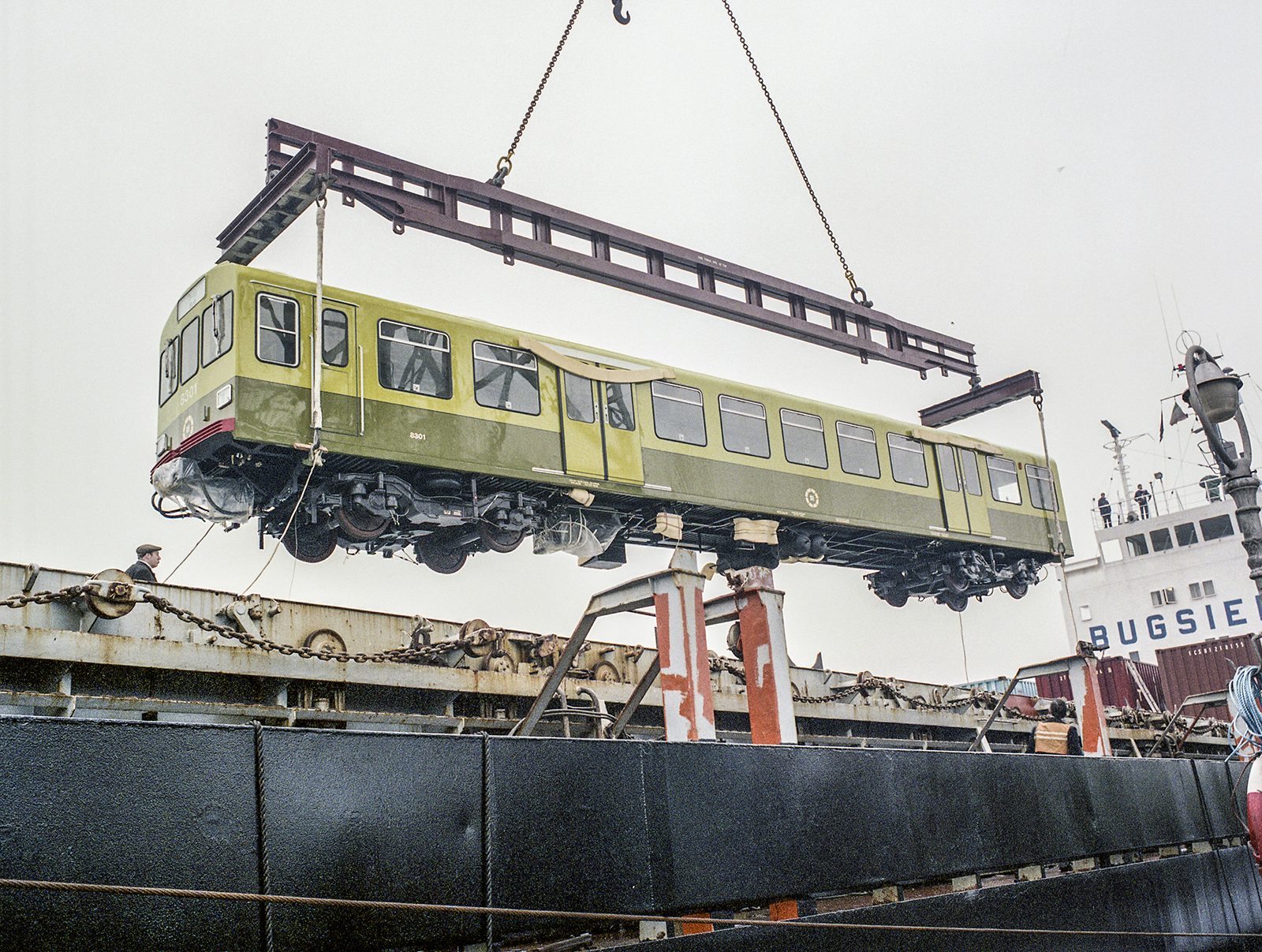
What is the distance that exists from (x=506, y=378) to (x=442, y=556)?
2820 mm

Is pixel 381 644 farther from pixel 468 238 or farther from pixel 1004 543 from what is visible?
pixel 1004 543

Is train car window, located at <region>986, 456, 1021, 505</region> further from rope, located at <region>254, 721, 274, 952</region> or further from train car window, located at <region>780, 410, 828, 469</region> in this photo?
rope, located at <region>254, 721, 274, 952</region>

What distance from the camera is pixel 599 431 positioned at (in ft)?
45.5

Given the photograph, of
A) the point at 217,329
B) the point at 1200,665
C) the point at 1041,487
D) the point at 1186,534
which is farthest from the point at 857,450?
the point at 1186,534

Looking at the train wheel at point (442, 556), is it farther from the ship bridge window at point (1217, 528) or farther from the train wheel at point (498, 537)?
the ship bridge window at point (1217, 528)

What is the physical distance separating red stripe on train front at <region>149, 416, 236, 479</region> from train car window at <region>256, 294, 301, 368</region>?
0.78 metres

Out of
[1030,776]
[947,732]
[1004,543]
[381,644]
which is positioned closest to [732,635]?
[1030,776]

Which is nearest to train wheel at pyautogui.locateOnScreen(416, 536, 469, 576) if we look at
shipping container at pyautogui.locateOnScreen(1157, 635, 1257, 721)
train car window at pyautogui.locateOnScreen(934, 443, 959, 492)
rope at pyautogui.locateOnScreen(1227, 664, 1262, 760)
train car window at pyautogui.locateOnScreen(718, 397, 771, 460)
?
train car window at pyautogui.locateOnScreen(718, 397, 771, 460)

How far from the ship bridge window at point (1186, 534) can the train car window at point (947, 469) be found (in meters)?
15.1

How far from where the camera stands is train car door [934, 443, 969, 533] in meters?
18.7

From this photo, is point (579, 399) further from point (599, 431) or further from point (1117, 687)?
point (1117, 687)

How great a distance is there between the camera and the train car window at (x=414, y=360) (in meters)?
12.1

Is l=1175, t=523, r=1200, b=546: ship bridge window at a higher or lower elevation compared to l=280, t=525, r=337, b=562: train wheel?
higher

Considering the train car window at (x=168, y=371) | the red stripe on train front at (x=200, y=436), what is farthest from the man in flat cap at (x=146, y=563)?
the train car window at (x=168, y=371)
